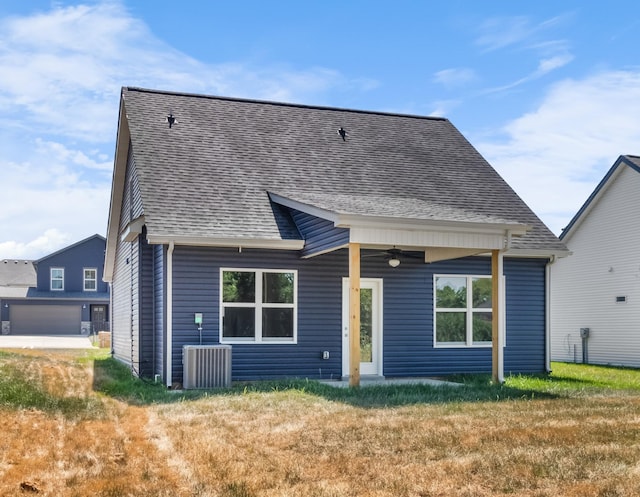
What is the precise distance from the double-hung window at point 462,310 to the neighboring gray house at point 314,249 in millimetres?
30

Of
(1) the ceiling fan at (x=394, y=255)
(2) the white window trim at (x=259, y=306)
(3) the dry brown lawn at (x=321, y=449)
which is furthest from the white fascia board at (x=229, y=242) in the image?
(3) the dry brown lawn at (x=321, y=449)

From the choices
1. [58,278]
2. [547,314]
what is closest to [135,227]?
[547,314]

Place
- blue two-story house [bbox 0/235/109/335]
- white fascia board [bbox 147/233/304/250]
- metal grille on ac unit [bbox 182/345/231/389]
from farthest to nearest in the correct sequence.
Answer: blue two-story house [bbox 0/235/109/335] < white fascia board [bbox 147/233/304/250] < metal grille on ac unit [bbox 182/345/231/389]

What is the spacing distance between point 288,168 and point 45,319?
116 feet

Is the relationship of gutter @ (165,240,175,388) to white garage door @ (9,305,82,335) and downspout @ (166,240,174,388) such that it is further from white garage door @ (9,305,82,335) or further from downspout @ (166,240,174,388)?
white garage door @ (9,305,82,335)

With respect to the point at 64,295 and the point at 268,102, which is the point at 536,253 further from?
the point at 64,295

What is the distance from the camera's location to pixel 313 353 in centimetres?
1528

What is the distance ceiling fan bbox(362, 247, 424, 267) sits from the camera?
1538 centimetres

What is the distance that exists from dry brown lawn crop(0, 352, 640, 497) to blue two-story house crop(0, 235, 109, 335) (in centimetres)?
3789

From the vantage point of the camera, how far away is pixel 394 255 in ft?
50.9

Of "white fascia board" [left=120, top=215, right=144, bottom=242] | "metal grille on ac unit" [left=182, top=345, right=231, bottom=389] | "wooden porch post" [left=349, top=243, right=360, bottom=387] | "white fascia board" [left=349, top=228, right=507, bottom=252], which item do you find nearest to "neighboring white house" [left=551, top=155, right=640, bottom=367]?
"white fascia board" [left=349, top=228, right=507, bottom=252]

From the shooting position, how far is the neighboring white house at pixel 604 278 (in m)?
21.9

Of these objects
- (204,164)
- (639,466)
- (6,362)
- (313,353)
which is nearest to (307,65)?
(204,164)

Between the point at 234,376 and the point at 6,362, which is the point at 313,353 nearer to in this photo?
the point at 234,376
